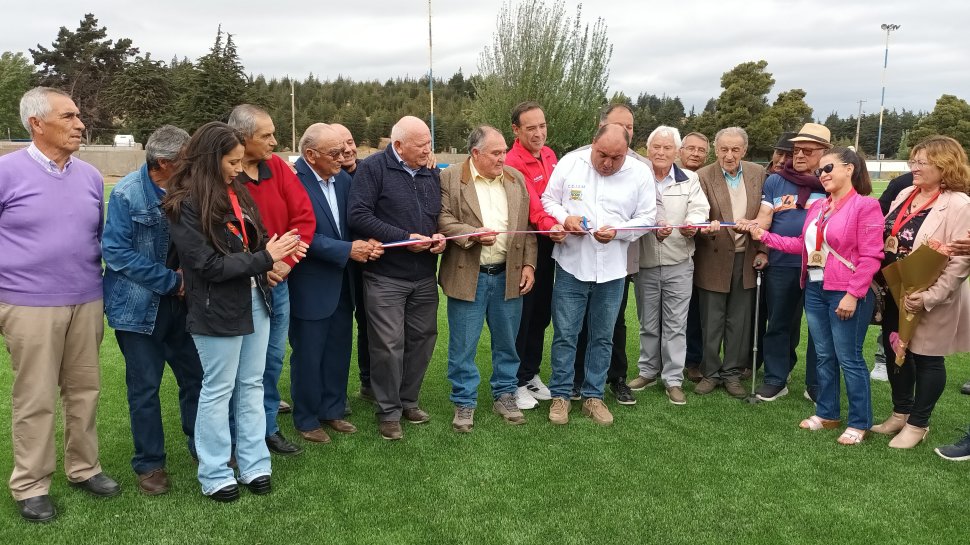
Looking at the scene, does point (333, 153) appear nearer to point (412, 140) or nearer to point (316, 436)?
point (412, 140)

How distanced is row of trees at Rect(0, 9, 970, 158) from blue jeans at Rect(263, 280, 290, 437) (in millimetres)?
19826

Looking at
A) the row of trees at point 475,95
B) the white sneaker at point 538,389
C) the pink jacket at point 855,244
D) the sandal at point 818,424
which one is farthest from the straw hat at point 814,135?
the row of trees at point 475,95

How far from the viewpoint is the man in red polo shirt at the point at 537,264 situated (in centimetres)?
533

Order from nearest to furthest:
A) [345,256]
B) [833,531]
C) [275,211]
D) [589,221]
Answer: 1. [833,531]
2. [275,211]
3. [345,256]
4. [589,221]

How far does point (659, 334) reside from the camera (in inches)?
229

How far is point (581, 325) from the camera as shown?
17.0 ft

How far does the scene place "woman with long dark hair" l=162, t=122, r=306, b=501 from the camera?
11.1ft

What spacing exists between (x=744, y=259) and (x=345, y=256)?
320 cm

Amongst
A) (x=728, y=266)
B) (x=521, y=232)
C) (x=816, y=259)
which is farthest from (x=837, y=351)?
(x=521, y=232)

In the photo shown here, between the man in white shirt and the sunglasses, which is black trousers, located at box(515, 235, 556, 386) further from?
the sunglasses

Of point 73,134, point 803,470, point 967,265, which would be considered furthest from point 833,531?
point 73,134

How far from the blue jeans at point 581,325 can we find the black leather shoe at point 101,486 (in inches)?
114

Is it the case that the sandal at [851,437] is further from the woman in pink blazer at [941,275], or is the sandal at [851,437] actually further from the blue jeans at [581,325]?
the blue jeans at [581,325]

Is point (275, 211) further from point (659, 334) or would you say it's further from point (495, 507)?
point (659, 334)
